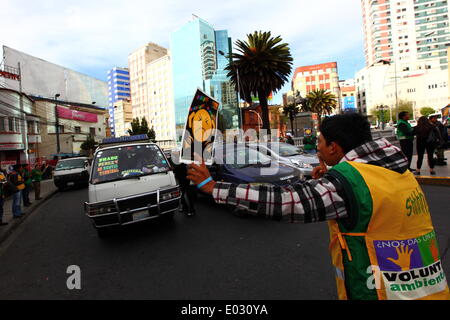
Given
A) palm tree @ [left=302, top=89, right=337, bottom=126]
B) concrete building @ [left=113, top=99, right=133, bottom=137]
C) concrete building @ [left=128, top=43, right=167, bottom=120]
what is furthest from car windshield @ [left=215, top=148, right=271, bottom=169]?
concrete building @ [left=113, top=99, right=133, bottom=137]

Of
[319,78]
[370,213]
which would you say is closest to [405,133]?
[370,213]

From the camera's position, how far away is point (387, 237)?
127 centimetres

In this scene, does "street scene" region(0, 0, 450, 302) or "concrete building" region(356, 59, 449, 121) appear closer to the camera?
"street scene" region(0, 0, 450, 302)

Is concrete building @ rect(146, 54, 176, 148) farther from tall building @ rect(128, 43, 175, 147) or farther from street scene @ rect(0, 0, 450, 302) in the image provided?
street scene @ rect(0, 0, 450, 302)

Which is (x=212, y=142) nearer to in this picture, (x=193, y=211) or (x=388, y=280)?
(x=388, y=280)

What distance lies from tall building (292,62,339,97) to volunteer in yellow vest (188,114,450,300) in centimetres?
11404

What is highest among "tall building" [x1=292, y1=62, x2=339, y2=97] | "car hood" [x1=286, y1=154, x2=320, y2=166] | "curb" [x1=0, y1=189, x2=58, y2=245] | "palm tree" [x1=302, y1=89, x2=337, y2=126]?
"tall building" [x1=292, y1=62, x2=339, y2=97]

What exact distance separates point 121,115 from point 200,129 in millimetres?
135829

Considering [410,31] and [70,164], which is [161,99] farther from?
[410,31]

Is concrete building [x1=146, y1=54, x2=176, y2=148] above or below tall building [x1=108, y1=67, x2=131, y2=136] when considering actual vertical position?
below

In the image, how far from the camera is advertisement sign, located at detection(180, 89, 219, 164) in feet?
6.86

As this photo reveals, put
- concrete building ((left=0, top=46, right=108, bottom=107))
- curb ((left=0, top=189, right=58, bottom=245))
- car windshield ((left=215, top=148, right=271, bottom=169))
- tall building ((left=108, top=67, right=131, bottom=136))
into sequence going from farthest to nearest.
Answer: tall building ((left=108, top=67, right=131, bottom=136)) < concrete building ((left=0, top=46, right=108, bottom=107)) < car windshield ((left=215, top=148, right=271, bottom=169)) < curb ((left=0, top=189, right=58, bottom=245))

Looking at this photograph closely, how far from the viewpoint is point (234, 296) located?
295 cm
